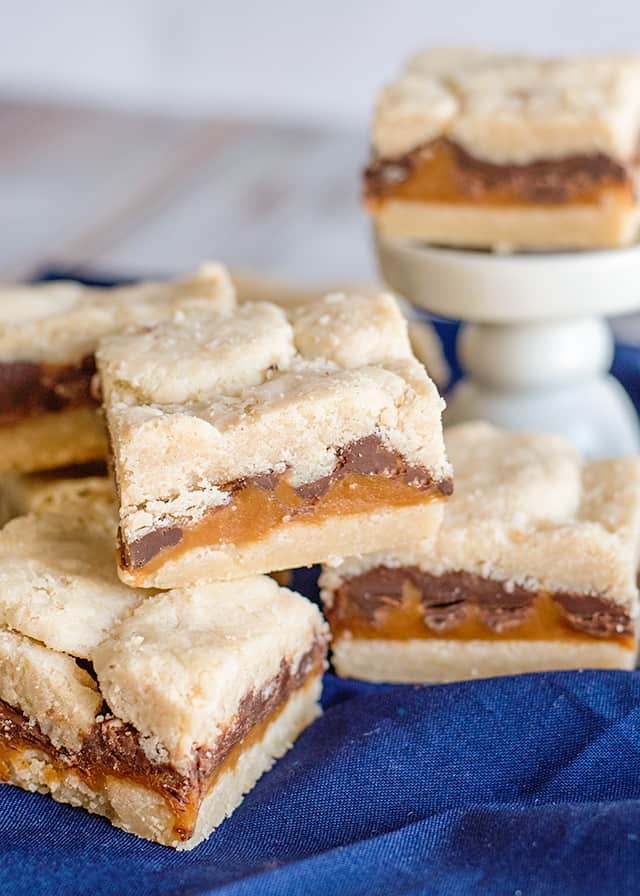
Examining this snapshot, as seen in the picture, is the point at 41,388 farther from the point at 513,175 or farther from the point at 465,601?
the point at 513,175

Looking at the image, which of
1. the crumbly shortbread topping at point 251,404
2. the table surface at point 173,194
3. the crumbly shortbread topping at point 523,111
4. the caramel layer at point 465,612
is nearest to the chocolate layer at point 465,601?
the caramel layer at point 465,612

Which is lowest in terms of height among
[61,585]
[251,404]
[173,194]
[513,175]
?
[173,194]

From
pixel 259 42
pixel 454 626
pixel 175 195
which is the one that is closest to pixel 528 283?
pixel 454 626

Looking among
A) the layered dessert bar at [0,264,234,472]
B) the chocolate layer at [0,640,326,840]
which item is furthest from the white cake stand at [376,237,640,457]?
the chocolate layer at [0,640,326,840]

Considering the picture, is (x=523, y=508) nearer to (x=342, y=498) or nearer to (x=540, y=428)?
(x=342, y=498)

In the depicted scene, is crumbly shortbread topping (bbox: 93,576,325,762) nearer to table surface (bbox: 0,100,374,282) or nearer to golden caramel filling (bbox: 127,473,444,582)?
golden caramel filling (bbox: 127,473,444,582)

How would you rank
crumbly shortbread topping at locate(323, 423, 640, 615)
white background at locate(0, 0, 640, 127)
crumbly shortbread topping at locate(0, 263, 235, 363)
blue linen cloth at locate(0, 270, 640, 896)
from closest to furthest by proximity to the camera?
blue linen cloth at locate(0, 270, 640, 896), crumbly shortbread topping at locate(323, 423, 640, 615), crumbly shortbread topping at locate(0, 263, 235, 363), white background at locate(0, 0, 640, 127)

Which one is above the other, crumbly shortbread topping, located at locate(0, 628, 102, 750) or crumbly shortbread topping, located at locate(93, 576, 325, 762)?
crumbly shortbread topping, located at locate(93, 576, 325, 762)
